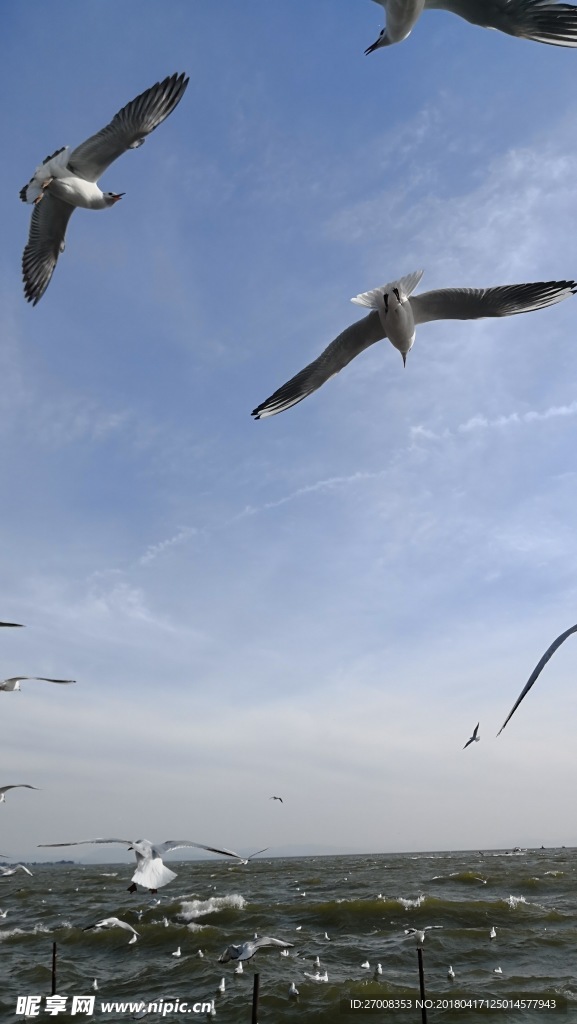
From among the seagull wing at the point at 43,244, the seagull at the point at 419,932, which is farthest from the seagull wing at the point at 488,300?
the seagull at the point at 419,932

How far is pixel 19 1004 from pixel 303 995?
4731 mm

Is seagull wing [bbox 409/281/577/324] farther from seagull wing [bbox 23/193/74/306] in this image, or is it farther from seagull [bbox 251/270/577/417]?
seagull wing [bbox 23/193/74/306]

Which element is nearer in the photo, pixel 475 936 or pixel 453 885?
pixel 475 936

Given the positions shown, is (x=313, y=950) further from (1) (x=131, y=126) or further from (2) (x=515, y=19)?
(2) (x=515, y=19)

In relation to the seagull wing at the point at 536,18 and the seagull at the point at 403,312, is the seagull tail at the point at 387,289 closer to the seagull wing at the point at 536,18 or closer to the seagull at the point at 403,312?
the seagull at the point at 403,312

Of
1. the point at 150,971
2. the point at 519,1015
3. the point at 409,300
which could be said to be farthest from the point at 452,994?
the point at 409,300

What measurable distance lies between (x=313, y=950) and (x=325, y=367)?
1354 cm

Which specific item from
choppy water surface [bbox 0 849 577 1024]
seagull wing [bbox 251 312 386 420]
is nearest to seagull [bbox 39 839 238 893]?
choppy water surface [bbox 0 849 577 1024]

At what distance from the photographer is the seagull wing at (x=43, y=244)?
9.73 m

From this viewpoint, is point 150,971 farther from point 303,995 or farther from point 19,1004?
point 303,995

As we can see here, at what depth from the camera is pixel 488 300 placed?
7.04 metres

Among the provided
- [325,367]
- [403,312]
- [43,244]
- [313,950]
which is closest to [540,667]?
[403,312]

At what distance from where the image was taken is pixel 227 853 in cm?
859

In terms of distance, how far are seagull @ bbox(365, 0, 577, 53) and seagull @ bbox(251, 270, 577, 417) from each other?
6.81 ft
